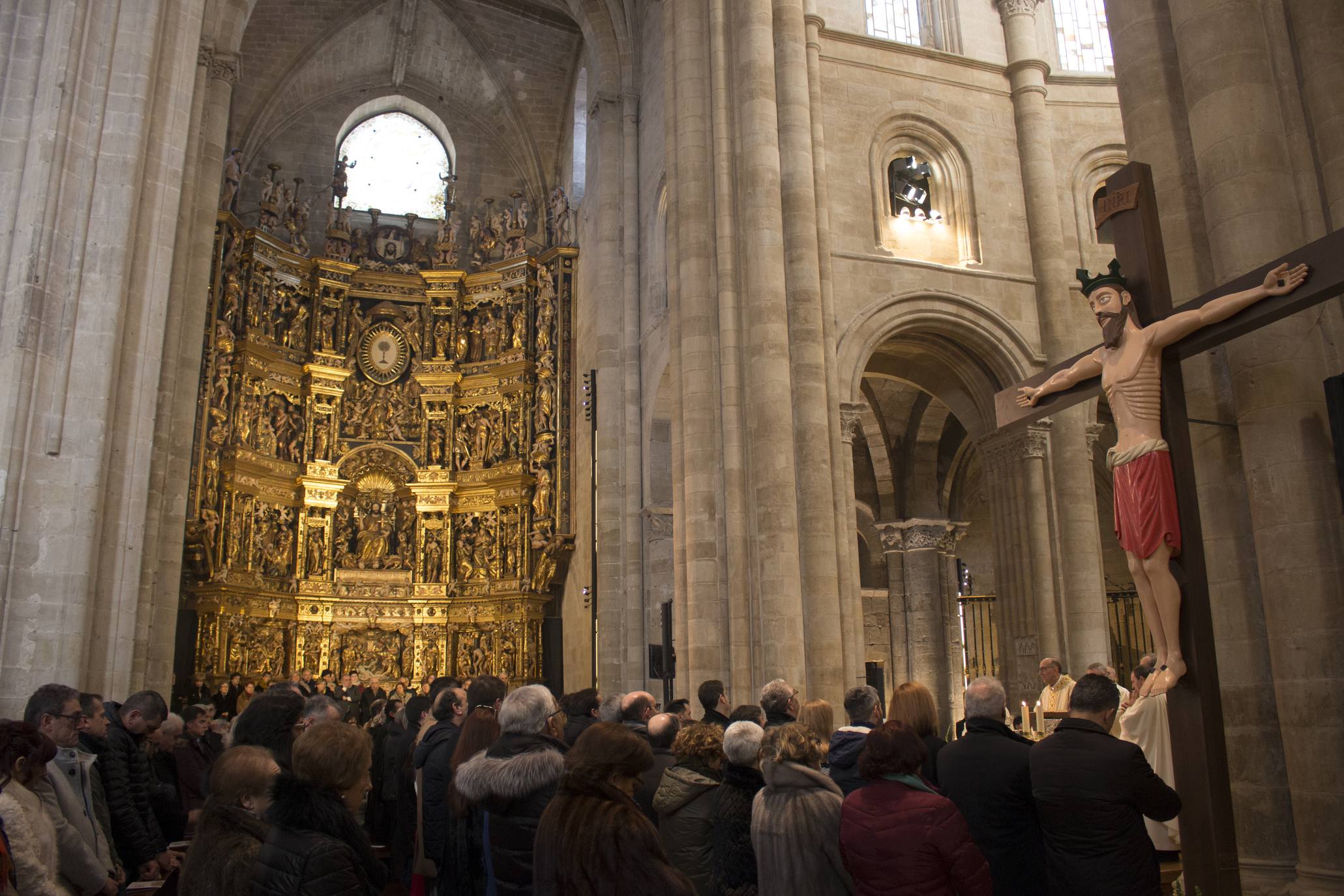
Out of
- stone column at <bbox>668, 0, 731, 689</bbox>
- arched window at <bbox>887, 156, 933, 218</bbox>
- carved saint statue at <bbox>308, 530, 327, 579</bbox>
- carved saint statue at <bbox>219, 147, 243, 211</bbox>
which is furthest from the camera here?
carved saint statue at <bbox>308, 530, 327, 579</bbox>

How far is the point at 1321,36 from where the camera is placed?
239 inches

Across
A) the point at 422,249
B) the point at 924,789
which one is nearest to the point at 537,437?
the point at 422,249

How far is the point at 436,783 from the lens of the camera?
5.09 meters

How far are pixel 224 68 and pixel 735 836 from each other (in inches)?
667

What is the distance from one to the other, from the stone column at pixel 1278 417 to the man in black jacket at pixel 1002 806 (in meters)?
1.75

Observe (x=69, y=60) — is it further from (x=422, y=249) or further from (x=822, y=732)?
(x=422, y=249)

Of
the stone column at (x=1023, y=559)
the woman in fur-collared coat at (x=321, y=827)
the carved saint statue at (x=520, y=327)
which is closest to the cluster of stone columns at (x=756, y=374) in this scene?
the stone column at (x=1023, y=559)

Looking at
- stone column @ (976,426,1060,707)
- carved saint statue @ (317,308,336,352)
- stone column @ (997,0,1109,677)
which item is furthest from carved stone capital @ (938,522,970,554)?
carved saint statue @ (317,308,336,352)

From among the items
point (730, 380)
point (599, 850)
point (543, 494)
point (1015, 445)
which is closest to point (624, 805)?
point (599, 850)

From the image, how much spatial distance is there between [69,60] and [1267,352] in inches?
419

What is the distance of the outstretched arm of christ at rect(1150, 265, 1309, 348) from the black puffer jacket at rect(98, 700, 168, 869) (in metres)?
5.32

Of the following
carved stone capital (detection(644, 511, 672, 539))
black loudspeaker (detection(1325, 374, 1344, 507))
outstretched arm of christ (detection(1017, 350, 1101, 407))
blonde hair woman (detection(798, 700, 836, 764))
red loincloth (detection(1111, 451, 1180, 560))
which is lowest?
blonde hair woman (detection(798, 700, 836, 764))

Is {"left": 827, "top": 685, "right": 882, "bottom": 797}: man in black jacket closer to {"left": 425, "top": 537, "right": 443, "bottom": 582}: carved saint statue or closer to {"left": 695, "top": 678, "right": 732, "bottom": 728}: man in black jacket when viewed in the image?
{"left": 695, "top": 678, "right": 732, "bottom": 728}: man in black jacket

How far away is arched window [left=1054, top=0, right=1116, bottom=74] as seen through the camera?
60.2 ft
